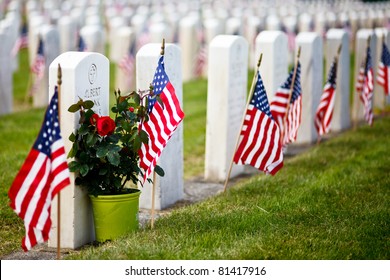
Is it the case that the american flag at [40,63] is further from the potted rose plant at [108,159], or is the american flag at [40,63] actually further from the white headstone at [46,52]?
the potted rose plant at [108,159]

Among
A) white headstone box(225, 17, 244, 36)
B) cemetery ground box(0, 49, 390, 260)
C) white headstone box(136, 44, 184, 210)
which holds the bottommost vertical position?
cemetery ground box(0, 49, 390, 260)

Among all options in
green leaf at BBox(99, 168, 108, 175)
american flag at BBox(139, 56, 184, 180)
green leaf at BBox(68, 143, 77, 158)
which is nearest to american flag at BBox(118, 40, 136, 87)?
american flag at BBox(139, 56, 184, 180)

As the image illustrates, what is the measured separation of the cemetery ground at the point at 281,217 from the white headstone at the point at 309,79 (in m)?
1.00

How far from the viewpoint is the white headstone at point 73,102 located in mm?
7188

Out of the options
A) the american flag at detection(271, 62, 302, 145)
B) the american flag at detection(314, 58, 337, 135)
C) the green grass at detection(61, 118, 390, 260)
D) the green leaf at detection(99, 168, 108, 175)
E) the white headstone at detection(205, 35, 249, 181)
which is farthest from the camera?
the american flag at detection(314, 58, 337, 135)

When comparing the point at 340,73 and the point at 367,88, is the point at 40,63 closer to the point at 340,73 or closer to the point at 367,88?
the point at 340,73

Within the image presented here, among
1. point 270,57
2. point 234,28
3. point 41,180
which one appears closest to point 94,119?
point 41,180

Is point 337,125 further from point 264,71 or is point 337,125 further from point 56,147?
point 56,147

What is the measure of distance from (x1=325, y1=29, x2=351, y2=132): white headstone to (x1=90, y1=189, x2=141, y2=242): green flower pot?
7.20 metres

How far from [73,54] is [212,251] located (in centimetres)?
203

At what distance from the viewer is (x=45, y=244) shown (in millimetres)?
7605

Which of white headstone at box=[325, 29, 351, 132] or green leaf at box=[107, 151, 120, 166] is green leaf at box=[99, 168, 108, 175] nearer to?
green leaf at box=[107, 151, 120, 166]

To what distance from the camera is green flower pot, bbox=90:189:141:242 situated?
24.2 ft

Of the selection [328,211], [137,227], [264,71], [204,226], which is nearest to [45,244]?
[137,227]
